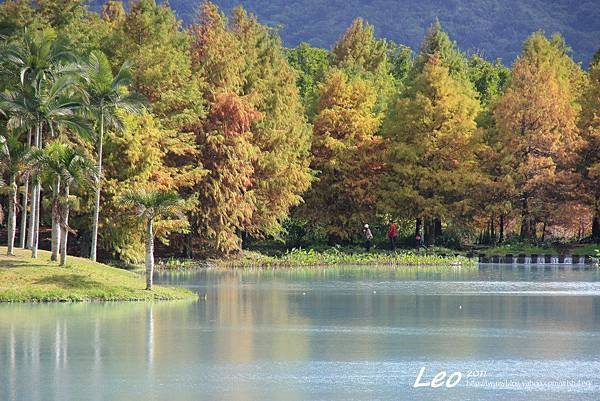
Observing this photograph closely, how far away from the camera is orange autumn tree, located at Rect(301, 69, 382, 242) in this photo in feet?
234

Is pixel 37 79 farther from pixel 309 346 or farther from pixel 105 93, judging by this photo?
pixel 309 346

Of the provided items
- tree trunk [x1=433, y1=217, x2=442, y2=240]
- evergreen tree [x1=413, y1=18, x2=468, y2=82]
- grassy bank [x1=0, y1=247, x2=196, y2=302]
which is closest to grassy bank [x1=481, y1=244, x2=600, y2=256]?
tree trunk [x1=433, y1=217, x2=442, y2=240]

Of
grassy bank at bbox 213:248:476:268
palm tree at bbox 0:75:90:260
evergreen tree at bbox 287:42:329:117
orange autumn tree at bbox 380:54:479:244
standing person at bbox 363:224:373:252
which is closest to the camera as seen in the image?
palm tree at bbox 0:75:90:260

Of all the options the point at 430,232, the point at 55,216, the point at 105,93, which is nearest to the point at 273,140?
the point at 430,232

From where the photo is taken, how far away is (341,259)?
63969mm

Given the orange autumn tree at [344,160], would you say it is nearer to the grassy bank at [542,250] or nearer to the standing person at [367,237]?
the standing person at [367,237]

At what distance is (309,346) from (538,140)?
43570 mm

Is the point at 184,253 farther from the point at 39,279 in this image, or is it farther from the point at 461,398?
the point at 461,398

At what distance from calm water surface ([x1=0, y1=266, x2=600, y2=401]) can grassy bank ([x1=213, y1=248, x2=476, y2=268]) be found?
1722cm

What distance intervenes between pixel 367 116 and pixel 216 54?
45.9 feet

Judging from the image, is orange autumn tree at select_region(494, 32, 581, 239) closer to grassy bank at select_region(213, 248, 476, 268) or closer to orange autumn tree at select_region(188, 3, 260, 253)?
grassy bank at select_region(213, 248, 476, 268)

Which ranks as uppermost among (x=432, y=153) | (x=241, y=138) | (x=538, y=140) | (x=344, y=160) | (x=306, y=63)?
(x=306, y=63)

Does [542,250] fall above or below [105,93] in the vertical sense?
below

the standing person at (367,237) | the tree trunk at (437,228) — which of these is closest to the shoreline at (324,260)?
the standing person at (367,237)
